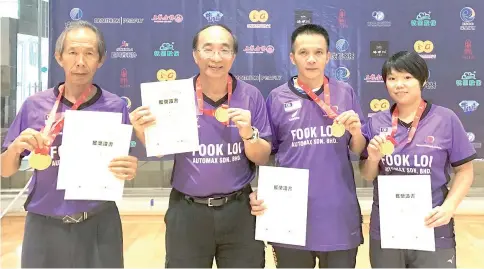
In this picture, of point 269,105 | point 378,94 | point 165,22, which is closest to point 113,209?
point 269,105

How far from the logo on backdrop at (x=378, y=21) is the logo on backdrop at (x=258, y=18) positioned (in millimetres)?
1084

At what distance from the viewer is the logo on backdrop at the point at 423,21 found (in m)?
4.93

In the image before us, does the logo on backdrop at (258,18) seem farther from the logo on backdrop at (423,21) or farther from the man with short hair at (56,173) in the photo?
the man with short hair at (56,173)

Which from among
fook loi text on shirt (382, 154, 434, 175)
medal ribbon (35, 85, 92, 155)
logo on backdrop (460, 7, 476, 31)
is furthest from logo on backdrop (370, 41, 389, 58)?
medal ribbon (35, 85, 92, 155)

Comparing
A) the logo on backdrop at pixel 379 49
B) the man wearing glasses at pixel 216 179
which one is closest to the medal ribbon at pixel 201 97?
the man wearing glasses at pixel 216 179

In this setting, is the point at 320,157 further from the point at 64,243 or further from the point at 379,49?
the point at 379,49

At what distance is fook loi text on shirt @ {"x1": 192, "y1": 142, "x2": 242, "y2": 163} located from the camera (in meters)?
2.03

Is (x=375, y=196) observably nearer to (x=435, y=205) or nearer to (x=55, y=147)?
(x=435, y=205)

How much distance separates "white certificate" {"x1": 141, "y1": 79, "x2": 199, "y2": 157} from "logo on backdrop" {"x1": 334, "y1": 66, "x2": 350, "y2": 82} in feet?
10.9

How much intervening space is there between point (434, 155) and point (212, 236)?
1.00 m

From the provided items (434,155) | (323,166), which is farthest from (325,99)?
(434,155)

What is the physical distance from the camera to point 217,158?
6.65 feet

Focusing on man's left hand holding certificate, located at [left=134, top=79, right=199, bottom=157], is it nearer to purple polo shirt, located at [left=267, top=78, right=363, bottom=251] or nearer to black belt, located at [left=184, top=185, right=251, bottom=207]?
black belt, located at [left=184, top=185, right=251, bottom=207]

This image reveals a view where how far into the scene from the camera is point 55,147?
6.20 feet
